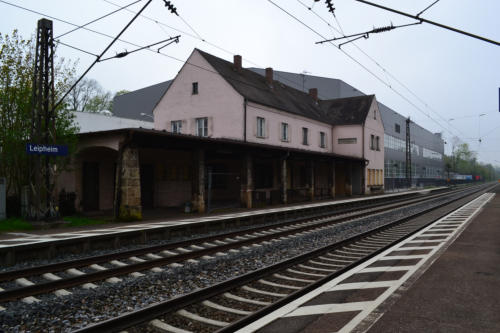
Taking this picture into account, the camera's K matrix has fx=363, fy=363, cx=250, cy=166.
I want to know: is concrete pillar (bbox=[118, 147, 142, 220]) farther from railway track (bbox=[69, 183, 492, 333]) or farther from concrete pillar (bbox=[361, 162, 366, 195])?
concrete pillar (bbox=[361, 162, 366, 195])

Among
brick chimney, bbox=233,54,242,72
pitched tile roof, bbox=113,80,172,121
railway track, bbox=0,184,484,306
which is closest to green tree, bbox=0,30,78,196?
railway track, bbox=0,184,484,306

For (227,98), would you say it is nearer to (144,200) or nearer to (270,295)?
(144,200)

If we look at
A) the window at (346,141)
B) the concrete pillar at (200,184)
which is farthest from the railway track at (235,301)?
the window at (346,141)

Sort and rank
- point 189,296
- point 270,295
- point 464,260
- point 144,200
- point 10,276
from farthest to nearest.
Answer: point 144,200 → point 464,260 → point 10,276 → point 270,295 → point 189,296

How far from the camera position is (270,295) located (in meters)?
6.04

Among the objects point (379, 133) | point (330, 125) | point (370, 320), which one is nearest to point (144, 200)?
point (370, 320)

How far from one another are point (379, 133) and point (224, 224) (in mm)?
32298

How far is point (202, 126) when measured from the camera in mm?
27453

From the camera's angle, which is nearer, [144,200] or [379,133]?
[144,200]

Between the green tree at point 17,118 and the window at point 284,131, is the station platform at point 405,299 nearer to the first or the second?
the green tree at point 17,118

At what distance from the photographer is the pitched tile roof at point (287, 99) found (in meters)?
27.1

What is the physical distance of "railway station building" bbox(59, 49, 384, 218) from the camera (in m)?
16.7

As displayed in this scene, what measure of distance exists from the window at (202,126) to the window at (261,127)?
3952mm

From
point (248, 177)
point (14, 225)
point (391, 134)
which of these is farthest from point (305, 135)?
point (391, 134)
